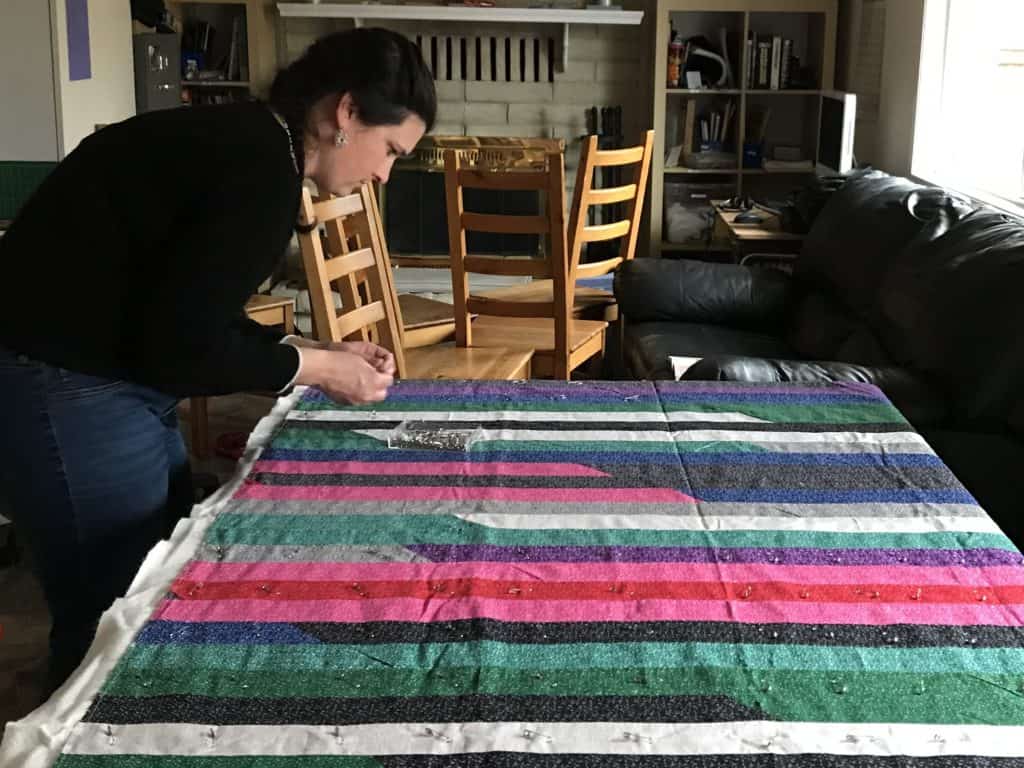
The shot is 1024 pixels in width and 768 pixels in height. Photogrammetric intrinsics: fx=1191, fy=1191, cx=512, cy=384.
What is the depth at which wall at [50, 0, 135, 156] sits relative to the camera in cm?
402

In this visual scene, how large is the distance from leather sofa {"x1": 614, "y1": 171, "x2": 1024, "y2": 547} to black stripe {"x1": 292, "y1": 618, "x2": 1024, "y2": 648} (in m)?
1.16

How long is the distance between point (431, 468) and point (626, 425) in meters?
0.35

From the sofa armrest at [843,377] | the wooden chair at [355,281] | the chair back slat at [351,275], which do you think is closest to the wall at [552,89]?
the wooden chair at [355,281]

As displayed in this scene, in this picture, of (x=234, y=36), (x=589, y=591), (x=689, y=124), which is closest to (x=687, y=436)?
(x=589, y=591)

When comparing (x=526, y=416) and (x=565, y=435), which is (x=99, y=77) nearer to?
(x=526, y=416)

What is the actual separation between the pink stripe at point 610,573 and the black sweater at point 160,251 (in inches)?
10.7

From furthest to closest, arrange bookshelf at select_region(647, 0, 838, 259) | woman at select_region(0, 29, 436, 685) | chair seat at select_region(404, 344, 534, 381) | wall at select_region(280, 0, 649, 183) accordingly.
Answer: wall at select_region(280, 0, 649, 183) < bookshelf at select_region(647, 0, 838, 259) < chair seat at select_region(404, 344, 534, 381) < woman at select_region(0, 29, 436, 685)

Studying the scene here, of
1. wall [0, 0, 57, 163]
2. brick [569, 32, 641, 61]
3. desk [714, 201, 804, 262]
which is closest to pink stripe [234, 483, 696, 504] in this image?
wall [0, 0, 57, 163]

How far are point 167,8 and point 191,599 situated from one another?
4856mm

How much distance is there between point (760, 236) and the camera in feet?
14.8

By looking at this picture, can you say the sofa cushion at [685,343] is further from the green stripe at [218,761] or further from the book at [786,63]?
the green stripe at [218,761]

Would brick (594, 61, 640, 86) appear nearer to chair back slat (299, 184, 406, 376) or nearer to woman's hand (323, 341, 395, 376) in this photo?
chair back slat (299, 184, 406, 376)

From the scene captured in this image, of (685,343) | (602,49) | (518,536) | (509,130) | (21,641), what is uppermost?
(602,49)

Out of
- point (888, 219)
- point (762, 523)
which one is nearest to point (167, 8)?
point (888, 219)
